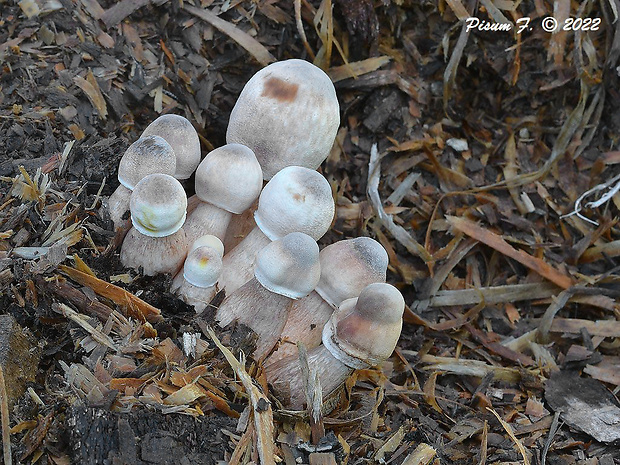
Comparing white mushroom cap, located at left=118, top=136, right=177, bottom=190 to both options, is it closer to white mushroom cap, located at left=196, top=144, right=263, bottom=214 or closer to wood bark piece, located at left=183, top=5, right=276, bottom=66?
white mushroom cap, located at left=196, top=144, right=263, bottom=214

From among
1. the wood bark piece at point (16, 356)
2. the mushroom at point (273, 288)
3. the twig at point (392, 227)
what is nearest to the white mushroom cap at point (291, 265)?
the mushroom at point (273, 288)

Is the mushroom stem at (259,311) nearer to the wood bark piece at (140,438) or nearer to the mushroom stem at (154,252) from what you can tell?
the mushroom stem at (154,252)

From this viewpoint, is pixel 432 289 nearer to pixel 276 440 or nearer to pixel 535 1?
pixel 276 440

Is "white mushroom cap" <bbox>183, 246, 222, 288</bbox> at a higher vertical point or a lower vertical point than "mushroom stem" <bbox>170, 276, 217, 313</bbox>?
higher

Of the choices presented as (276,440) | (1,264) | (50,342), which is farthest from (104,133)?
(276,440)

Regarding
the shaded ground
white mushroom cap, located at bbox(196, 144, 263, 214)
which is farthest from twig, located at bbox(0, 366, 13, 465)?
white mushroom cap, located at bbox(196, 144, 263, 214)

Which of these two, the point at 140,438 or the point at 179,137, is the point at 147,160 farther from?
the point at 140,438
